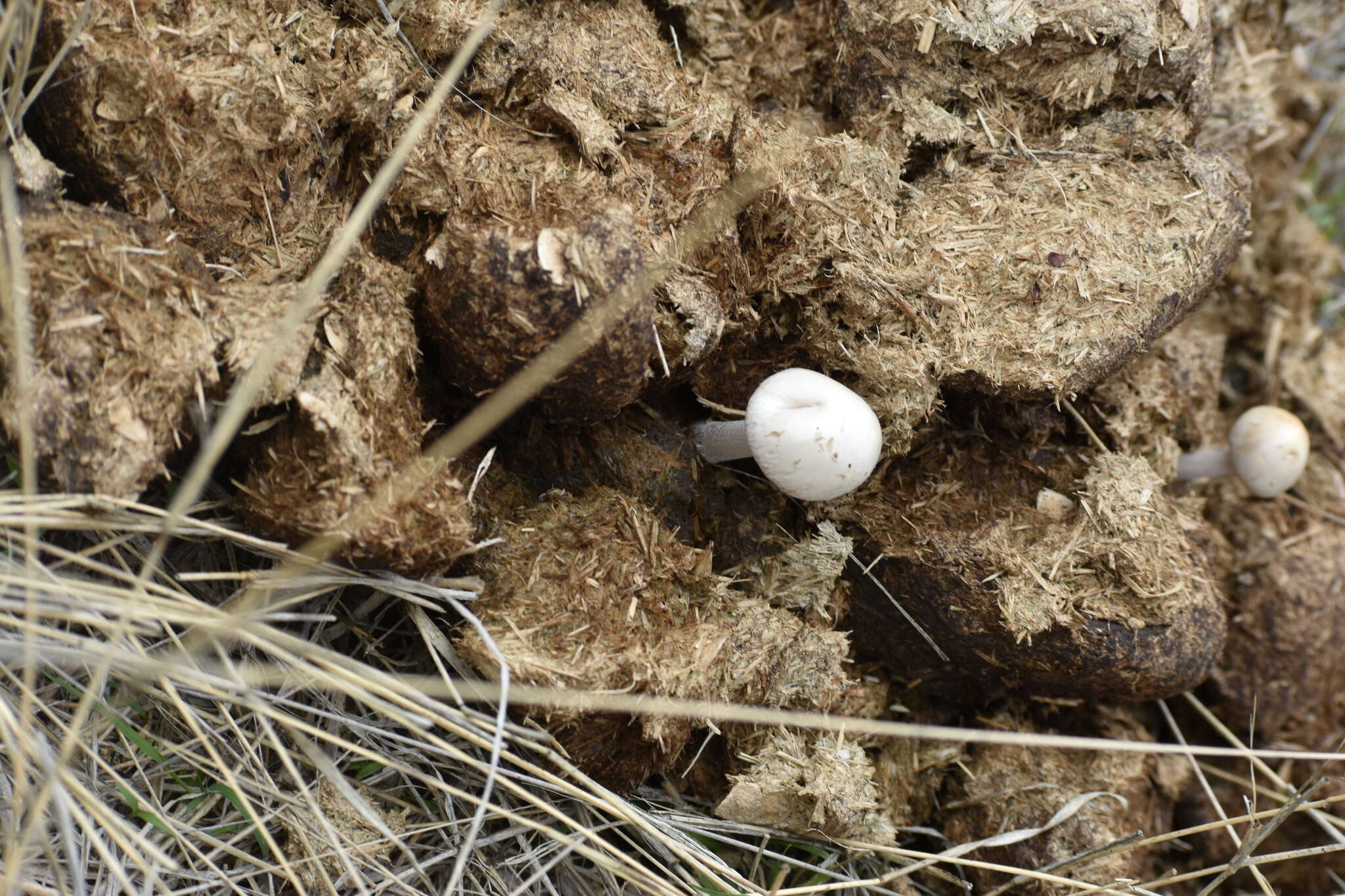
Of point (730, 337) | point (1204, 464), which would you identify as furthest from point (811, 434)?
point (1204, 464)

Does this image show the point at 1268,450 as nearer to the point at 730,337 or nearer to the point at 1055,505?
the point at 1055,505

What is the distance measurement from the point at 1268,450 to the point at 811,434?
70.6 inches

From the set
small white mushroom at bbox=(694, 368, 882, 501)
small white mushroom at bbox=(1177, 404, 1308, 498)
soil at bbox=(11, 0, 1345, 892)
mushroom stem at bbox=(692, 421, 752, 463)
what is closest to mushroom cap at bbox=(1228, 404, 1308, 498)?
small white mushroom at bbox=(1177, 404, 1308, 498)

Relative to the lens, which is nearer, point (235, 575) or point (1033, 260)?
point (235, 575)

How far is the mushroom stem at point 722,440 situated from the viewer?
2414mm

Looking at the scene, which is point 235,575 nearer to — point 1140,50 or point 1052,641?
point 1052,641

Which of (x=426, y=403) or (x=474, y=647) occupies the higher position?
(x=426, y=403)

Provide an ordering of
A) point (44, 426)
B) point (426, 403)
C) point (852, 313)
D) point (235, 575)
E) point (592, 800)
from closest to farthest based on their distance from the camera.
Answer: point (44, 426) < point (235, 575) < point (592, 800) < point (426, 403) < point (852, 313)

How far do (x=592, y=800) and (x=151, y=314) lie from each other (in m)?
1.37

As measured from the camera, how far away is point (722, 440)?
247 centimetres

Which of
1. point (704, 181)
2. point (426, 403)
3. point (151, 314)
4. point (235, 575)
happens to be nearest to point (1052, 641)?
point (704, 181)

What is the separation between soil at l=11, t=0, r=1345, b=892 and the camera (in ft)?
6.46

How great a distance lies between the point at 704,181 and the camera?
2365mm

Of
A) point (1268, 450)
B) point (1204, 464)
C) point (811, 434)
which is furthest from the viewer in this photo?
point (1204, 464)
